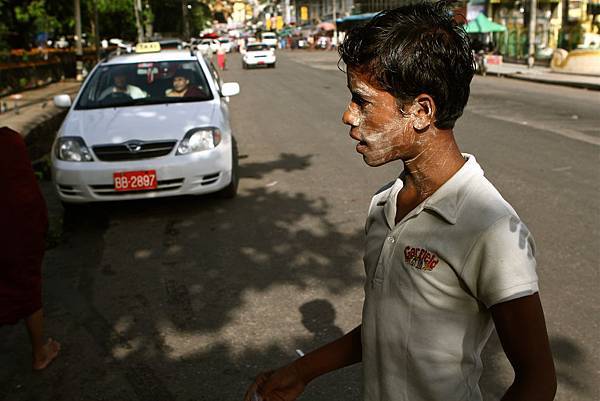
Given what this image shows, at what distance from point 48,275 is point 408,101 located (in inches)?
172

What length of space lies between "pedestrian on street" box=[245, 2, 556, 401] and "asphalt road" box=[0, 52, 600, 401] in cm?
190

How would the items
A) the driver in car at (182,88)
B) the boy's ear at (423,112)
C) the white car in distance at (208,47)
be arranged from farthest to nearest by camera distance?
1. the white car in distance at (208,47)
2. the driver in car at (182,88)
3. the boy's ear at (423,112)

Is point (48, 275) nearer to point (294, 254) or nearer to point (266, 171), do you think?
point (294, 254)

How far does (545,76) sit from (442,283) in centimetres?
2667

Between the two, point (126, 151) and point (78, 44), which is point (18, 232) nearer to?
point (126, 151)

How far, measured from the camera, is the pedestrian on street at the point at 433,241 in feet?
4.26

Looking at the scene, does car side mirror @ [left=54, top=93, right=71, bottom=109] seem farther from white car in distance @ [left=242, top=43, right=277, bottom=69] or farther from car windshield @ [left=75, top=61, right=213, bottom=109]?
white car in distance @ [left=242, top=43, right=277, bottom=69]

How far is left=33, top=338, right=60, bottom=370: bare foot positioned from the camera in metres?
3.69

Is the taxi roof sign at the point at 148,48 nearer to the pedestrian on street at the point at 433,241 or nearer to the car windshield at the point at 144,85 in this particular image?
the car windshield at the point at 144,85

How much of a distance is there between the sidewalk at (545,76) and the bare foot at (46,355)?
20486mm

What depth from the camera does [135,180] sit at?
6363 millimetres

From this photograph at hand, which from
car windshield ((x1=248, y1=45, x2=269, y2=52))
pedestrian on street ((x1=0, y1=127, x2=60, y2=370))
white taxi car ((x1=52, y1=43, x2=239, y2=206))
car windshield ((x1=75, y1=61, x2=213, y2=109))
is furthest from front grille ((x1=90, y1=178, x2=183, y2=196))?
car windshield ((x1=248, y1=45, x2=269, y2=52))

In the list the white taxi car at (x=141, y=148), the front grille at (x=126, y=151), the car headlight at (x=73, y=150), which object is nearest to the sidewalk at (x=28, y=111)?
the white taxi car at (x=141, y=148)

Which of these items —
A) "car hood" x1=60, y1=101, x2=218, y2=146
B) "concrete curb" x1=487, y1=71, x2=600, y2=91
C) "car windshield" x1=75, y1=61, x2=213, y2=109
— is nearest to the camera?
"car hood" x1=60, y1=101, x2=218, y2=146
